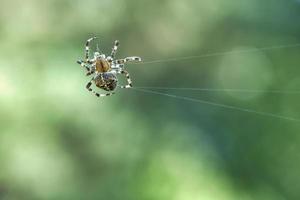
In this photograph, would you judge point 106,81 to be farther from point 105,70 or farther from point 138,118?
point 138,118

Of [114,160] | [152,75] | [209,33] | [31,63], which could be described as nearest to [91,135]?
[114,160]

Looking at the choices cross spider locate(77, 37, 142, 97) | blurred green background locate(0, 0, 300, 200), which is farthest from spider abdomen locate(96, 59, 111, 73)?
blurred green background locate(0, 0, 300, 200)

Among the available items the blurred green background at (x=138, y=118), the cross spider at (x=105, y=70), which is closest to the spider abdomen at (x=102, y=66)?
the cross spider at (x=105, y=70)

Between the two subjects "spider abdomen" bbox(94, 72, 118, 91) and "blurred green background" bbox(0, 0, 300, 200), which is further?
"blurred green background" bbox(0, 0, 300, 200)

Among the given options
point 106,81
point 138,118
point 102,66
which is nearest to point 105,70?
point 102,66

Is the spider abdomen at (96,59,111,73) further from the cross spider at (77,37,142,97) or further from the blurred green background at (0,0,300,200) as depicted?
the blurred green background at (0,0,300,200)

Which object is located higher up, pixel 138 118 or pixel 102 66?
pixel 138 118

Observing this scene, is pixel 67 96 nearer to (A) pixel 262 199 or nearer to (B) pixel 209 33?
(A) pixel 262 199
